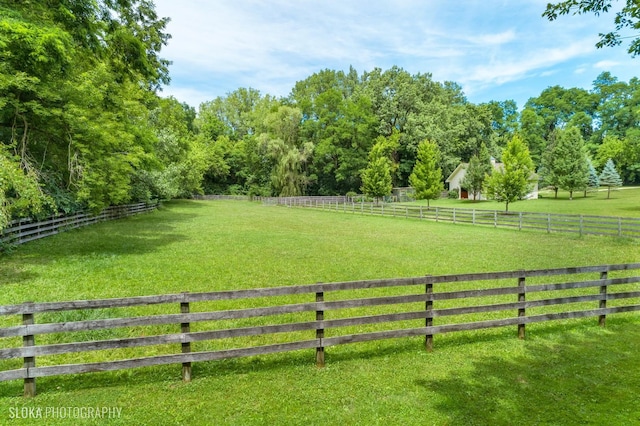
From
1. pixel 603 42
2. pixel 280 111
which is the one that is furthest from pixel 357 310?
pixel 280 111

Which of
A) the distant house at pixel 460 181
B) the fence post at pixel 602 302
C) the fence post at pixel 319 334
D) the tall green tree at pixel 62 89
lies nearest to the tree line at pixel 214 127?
the tall green tree at pixel 62 89

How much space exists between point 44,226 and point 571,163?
5803 cm

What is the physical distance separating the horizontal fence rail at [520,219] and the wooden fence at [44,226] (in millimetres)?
22435

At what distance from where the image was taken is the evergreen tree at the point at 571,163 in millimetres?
48719

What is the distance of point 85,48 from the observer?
1472 cm

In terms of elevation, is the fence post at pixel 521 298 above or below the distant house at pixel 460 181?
below

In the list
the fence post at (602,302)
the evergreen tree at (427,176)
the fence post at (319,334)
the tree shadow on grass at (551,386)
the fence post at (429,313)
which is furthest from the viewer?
the evergreen tree at (427,176)

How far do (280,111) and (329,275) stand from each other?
55.3 m

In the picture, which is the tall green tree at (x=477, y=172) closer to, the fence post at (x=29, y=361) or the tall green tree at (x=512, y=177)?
the tall green tree at (x=512, y=177)

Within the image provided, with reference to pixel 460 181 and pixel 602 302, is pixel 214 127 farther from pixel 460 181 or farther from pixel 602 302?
pixel 602 302

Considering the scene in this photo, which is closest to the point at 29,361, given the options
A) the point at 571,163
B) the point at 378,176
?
the point at 378,176

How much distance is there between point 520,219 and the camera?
21.6 m

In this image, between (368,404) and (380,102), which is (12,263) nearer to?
(368,404)

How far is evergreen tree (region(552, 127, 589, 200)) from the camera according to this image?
160ft
